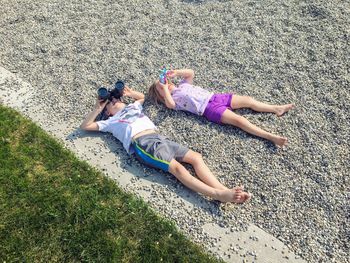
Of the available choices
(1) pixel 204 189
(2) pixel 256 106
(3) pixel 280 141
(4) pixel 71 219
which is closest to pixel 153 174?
(1) pixel 204 189

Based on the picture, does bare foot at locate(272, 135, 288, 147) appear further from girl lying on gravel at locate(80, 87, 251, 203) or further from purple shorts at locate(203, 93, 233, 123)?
girl lying on gravel at locate(80, 87, 251, 203)

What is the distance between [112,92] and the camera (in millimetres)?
6453

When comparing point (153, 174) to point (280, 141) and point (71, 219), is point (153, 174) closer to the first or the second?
point (71, 219)

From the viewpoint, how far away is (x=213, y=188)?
5.33m

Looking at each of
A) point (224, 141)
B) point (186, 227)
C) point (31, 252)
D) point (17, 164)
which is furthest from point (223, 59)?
point (31, 252)

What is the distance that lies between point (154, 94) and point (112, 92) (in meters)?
0.75

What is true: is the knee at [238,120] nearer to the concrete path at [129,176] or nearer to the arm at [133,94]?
the concrete path at [129,176]

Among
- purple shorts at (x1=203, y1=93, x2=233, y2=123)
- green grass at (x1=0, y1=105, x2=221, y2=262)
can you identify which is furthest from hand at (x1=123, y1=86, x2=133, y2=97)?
green grass at (x1=0, y1=105, x2=221, y2=262)

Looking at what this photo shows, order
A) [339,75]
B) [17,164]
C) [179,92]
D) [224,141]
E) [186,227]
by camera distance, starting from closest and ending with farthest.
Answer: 1. [186,227]
2. [17,164]
3. [224,141]
4. [179,92]
5. [339,75]

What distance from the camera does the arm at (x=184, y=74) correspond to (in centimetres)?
671

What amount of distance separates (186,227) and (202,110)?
216 cm

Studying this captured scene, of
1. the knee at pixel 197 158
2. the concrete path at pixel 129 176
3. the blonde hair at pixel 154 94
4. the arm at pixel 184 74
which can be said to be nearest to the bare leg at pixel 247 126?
the knee at pixel 197 158

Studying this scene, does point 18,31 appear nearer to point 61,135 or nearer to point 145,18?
point 145,18

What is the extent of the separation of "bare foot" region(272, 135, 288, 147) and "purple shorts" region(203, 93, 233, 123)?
98cm
